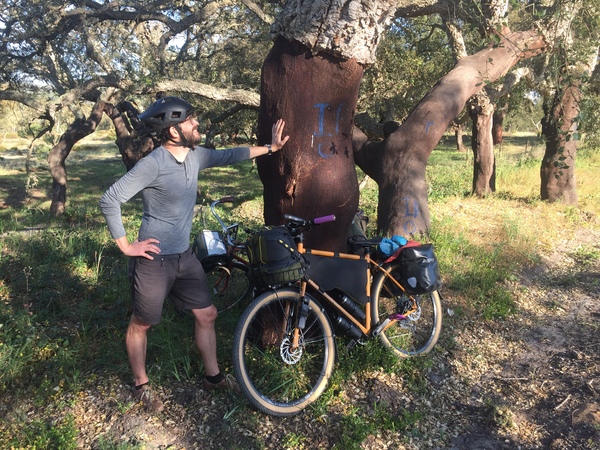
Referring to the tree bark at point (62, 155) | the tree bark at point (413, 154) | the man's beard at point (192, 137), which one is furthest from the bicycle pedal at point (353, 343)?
the tree bark at point (62, 155)

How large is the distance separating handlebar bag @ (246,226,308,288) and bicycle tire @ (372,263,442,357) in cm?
98

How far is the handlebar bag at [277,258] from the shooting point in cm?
304

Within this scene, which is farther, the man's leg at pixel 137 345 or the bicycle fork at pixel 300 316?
the bicycle fork at pixel 300 316

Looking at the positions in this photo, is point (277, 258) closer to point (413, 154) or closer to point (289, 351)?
point (289, 351)

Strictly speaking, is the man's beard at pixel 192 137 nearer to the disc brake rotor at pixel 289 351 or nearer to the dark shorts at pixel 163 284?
the dark shorts at pixel 163 284

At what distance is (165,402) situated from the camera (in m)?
3.24

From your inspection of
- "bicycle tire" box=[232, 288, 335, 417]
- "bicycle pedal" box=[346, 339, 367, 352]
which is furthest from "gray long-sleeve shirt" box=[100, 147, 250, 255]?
"bicycle pedal" box=[346, 339, 367, 352]

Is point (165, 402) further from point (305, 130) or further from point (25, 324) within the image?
point (305, 130)

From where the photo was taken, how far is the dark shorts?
9.46 ft

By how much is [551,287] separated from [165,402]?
4.61 meters

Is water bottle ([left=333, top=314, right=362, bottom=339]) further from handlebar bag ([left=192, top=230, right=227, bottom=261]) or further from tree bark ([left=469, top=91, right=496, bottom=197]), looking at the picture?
tree bark ([left=469, top=91, right=496, bottom=197])

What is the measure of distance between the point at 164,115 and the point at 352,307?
6.24ft

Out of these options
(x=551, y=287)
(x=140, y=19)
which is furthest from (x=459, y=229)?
(x=140, y=19)

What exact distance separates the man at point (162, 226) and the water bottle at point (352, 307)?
99 centimetres
